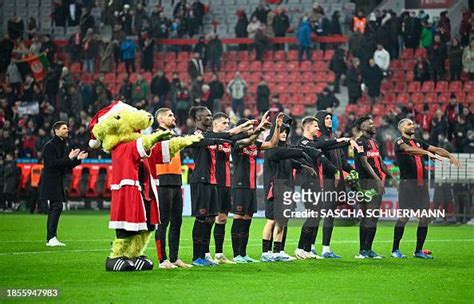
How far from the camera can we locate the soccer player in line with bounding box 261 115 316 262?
17234 millimetres

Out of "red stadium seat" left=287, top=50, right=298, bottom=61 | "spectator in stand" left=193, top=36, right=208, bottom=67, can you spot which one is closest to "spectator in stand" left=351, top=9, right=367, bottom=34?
"red stadium seat" left=287, top=50, right=298, bottom=61

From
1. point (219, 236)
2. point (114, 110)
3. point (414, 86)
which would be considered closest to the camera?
point (114, 110)

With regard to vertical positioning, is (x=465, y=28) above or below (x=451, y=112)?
above

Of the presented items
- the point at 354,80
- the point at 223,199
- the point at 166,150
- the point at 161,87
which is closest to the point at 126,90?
the point at 161,87

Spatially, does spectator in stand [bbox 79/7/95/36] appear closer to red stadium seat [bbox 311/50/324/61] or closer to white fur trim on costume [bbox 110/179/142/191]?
red stadium seat [bbox 311/50/324/61]

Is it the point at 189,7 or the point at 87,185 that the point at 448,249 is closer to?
the point at 87,185

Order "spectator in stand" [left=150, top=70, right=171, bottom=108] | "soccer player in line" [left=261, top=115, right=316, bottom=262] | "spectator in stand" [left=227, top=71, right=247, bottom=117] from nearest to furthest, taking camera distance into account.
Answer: "soccer player in line" [left=261, top=115, right=316, bottom=262]
"spectator in stand" [left=227, top=71, right=247, bottom=117]
"spectator in stand" [left=150, top=70, right=171, bottom=108]

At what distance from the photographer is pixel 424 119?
3328cm

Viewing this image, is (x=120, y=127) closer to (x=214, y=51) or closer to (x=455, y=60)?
(x=455, y=60)

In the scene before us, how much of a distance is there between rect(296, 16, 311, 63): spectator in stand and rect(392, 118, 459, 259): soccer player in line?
64.5 ft

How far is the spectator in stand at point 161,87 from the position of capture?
38188mm

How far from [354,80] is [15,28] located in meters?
14.1

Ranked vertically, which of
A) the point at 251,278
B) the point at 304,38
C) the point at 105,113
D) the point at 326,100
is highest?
the point at 304,38

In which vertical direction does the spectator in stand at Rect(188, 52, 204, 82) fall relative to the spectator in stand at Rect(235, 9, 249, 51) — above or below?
below
